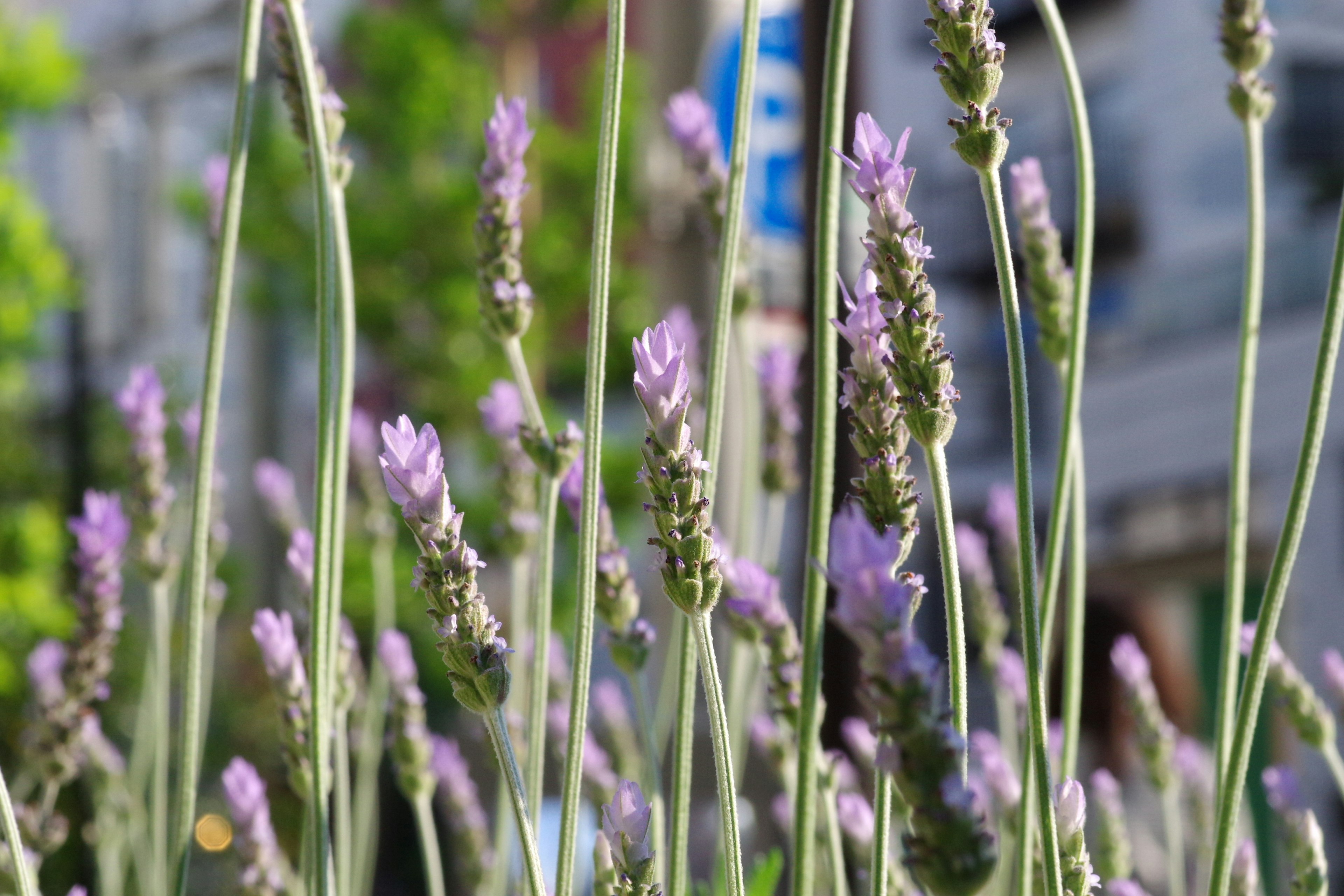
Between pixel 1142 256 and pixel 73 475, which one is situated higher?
pixel 73 475

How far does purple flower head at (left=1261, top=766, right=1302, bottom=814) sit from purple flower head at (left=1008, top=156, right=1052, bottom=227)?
37 cm

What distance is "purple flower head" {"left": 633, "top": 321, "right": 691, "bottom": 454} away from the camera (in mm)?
541

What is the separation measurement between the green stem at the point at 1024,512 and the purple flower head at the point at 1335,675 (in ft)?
1.64

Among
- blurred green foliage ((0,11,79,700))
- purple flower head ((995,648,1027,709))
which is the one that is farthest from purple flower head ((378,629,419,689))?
blurred green foliage ((0,11,79,700))

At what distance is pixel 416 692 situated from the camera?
1.01 metres

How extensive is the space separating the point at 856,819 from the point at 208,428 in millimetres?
486

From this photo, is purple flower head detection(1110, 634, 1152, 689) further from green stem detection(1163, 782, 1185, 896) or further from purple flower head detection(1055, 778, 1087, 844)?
purple flower head detection(1055, 778, 1087, 844)

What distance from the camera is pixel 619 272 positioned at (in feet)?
22.8

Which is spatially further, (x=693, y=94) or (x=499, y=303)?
(x=693, y=94)

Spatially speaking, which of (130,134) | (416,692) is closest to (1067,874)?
(416,692)

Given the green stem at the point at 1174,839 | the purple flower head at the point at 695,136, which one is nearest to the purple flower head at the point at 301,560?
the purple flower head at the point at 695,136

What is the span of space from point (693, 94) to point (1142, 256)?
2.25 metres

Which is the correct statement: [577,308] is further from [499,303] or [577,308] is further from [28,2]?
[499,303]

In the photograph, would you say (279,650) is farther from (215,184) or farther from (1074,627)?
(215,184)
